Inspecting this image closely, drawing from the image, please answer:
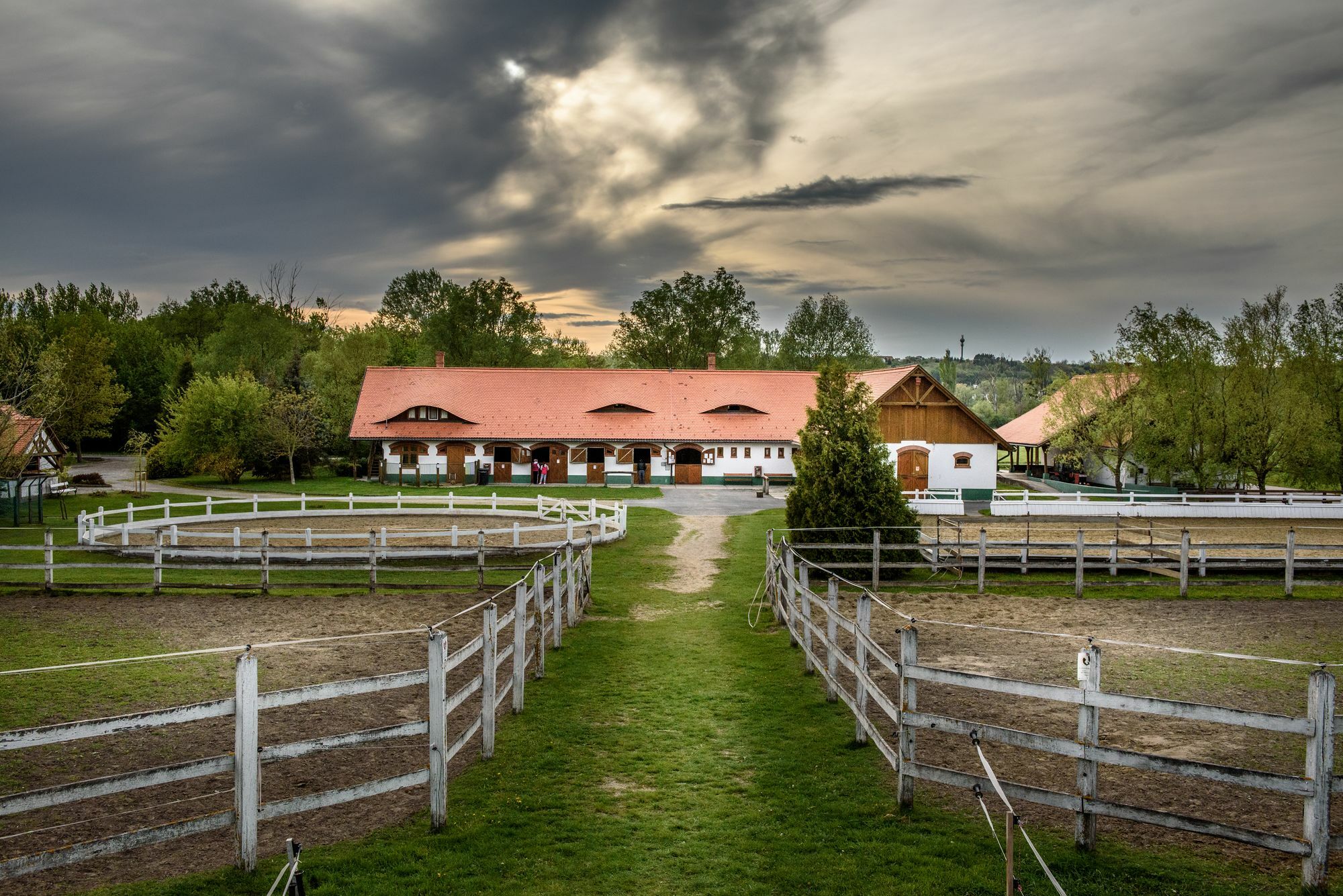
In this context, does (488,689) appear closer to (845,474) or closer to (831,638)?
(831,638)

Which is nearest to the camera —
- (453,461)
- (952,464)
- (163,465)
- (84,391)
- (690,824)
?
(690,824)

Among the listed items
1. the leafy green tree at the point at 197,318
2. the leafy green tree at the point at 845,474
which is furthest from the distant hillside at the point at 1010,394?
the leafy green tree at the point at 197,318

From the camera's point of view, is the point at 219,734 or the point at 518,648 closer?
the point at 219,734

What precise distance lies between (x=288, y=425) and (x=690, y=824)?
4442 centimetres

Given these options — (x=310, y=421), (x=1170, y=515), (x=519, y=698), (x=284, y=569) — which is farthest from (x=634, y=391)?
(x=519, y=698)

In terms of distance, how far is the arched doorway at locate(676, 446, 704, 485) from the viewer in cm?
4516

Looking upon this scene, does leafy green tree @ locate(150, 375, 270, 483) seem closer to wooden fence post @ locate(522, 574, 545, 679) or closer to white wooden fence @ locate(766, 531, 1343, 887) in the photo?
wooden fence post @ locate(522, 574, 545, 679)

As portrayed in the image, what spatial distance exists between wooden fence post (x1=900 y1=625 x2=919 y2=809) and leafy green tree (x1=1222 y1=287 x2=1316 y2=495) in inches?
1431

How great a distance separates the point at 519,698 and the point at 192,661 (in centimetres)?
554

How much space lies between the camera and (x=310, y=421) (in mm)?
47406

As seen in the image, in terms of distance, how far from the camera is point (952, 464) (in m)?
41.2

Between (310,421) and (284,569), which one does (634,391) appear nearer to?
(310,421)

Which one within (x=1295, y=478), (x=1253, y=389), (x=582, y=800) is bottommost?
(x=582, y=800)

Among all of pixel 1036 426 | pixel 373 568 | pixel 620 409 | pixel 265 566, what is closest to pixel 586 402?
pixel 620 409
